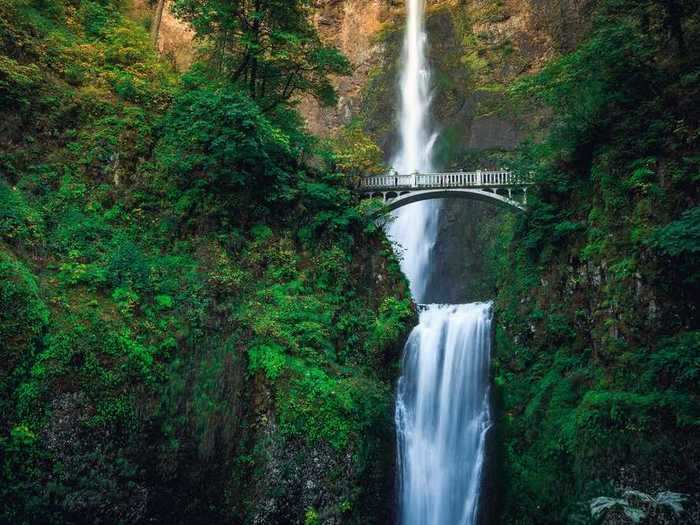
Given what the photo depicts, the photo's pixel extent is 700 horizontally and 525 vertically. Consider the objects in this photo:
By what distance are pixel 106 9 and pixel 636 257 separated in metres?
19.9

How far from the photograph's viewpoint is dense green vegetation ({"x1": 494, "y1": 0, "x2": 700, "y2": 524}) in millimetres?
8992

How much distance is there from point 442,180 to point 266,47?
855 centimetres

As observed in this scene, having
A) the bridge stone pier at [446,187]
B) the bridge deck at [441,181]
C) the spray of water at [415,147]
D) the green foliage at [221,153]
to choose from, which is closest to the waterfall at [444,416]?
the bridge stone pier at [446,187]

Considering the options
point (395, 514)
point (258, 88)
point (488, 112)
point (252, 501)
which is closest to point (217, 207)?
point (258, 88)

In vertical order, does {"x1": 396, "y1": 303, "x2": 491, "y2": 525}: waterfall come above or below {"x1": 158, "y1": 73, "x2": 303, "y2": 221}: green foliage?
below

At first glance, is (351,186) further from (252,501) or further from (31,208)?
(252,501)

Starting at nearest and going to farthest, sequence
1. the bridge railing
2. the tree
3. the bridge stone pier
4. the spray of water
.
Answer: the tree → the bridge stone pier → the bridge railing → the spray of water

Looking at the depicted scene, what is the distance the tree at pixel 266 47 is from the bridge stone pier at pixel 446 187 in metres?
3.89

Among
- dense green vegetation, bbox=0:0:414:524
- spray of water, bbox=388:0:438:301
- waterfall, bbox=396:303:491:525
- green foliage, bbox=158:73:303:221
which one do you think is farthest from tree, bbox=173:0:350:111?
waterfall, bbox=396:303:491:525

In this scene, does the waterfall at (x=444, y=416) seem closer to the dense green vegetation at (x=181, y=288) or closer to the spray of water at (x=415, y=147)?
the dense green vegetation at (x=181, y=288)

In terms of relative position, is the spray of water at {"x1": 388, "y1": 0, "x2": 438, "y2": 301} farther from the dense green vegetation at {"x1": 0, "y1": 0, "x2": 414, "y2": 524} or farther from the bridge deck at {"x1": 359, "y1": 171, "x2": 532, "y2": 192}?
the dense green vegetation at {"x1": 0, "y1": 0, "x2": 414, "y2": 524}

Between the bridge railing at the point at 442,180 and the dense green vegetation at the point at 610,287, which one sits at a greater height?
the bridge railing at the point at 442,180

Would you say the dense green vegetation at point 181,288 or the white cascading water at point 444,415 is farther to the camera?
the white cascading water at point 444,415

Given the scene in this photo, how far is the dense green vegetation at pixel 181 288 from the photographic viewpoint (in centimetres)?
1031
